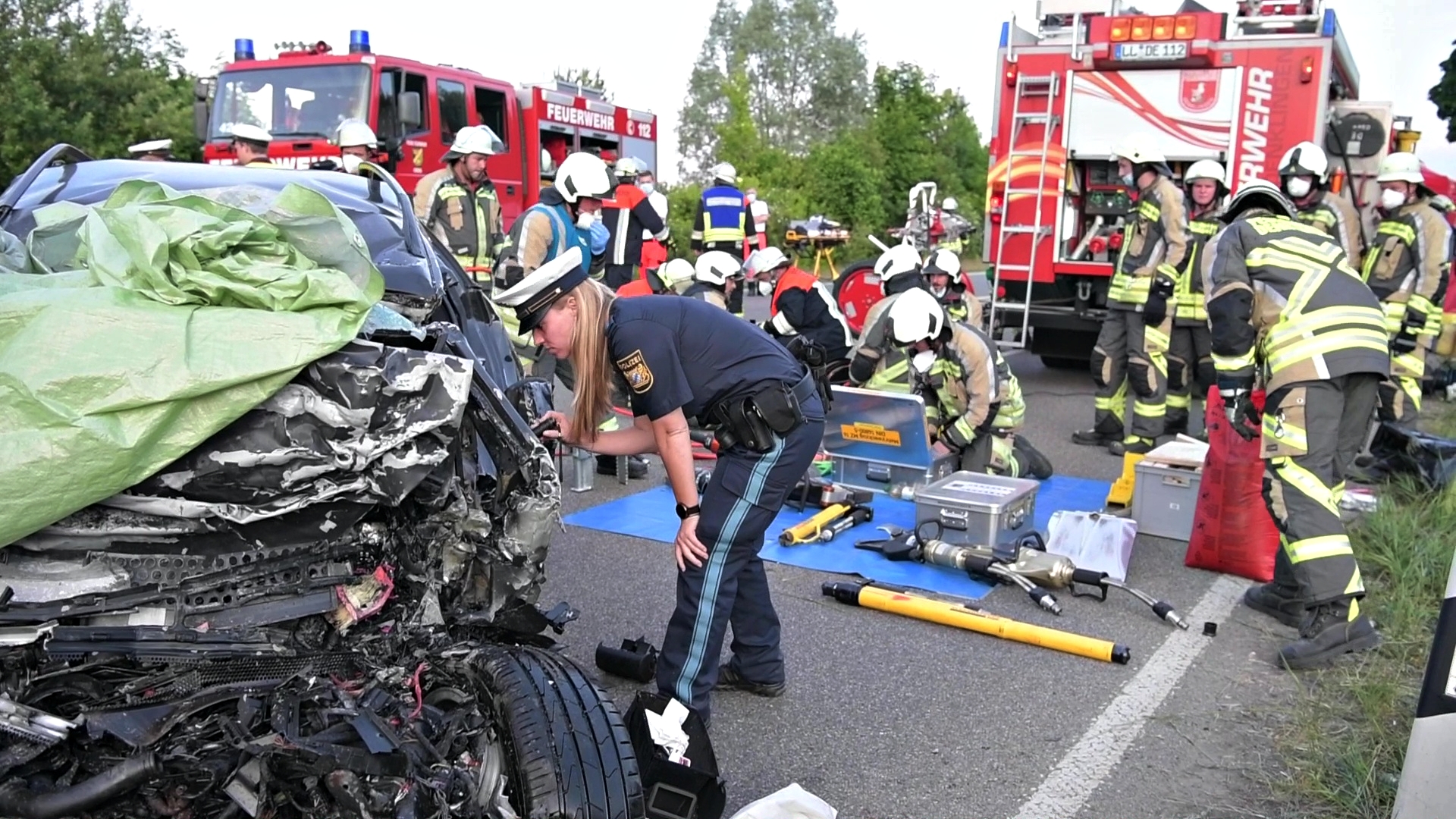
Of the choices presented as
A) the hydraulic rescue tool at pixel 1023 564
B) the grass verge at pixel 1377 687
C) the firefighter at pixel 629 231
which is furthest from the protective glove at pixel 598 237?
the grass verge at pixel 1377 687

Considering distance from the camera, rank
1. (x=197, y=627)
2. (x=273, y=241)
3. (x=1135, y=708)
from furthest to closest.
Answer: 1. (x=1135, y=708)
2. (x=273, y=241)
3. (x=197, y=627)

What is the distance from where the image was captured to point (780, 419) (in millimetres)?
3377

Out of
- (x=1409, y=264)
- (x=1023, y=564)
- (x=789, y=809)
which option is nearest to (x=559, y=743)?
(x=789, y=809)

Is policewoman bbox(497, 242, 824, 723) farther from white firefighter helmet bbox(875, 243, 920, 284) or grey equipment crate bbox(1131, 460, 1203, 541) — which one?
white firefighter helmet bbox(875, 243, 920, 284)

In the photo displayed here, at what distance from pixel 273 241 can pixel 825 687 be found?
238 centimetres

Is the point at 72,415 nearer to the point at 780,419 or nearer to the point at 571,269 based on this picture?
the point at 571,269

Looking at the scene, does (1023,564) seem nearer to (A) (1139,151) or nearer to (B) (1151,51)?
(A) (1139,151)

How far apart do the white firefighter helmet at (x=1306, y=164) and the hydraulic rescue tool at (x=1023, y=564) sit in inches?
98.6

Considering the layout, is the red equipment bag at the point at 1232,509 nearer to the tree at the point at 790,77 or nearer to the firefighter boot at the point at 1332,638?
the firefighter boot at the point at 1332,638

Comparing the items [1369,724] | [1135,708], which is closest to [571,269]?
[1135,708]

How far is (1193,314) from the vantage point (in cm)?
713

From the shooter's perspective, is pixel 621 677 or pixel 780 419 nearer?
pixel 780 419

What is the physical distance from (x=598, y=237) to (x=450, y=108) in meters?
4.21

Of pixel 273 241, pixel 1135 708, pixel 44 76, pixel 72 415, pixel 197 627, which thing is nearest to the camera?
pixel 72 415
